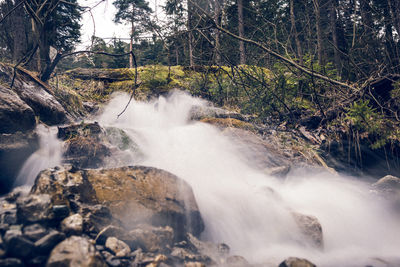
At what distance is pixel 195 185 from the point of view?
3887 millimetres

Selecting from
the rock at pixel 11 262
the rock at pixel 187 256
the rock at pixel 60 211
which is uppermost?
the rock at pixel 60 211

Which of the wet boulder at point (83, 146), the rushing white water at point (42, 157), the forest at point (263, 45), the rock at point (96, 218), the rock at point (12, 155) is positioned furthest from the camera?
the wet boulder at point (83, 146)

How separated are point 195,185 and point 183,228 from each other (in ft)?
3.31

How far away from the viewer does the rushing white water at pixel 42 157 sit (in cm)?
380

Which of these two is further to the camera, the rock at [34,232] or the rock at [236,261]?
the rock at [236,261]

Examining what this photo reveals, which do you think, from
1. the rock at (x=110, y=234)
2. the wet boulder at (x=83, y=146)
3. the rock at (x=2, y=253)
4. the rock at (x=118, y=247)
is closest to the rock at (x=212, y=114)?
the wet boulder at (x=83, y=146)

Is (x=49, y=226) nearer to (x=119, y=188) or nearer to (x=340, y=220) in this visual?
(x=119, y=188)

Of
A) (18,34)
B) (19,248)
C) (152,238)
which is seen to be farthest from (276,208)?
(18,34)

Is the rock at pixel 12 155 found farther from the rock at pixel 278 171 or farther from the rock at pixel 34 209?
the rock at pixel 278 171

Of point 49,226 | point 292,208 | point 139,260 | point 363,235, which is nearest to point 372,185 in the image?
point 363,235

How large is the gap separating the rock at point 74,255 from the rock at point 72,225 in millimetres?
156

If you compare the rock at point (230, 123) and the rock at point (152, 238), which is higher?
the rock at point (230, 123)

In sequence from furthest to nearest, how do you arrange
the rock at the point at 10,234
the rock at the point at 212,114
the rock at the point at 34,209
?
the rock at the point at 212,114, the rock at the point at 34,209, the rock at the point at 10,234

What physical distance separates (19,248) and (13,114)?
117 inches
